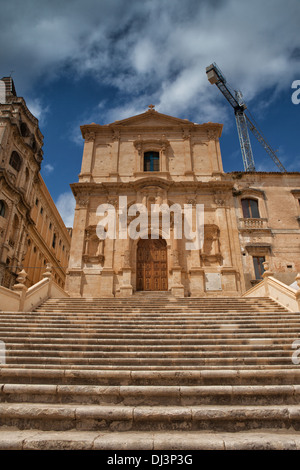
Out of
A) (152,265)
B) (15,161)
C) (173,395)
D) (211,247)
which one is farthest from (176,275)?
(15,161)

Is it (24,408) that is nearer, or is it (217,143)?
(24,408)

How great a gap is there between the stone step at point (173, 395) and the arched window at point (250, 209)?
1465 centimetres

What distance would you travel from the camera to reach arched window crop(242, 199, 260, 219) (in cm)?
1842

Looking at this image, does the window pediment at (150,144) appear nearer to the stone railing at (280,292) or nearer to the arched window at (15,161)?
the arched window at (15,161)

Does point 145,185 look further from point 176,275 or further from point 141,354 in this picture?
point 141,354

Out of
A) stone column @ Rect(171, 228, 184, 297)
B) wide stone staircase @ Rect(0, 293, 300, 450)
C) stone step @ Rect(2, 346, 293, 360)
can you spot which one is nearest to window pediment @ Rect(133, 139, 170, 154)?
stone column @ Rect(171, 228, 184, 297)

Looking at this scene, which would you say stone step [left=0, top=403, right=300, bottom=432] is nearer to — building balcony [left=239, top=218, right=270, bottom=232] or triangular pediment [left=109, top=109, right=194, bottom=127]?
building balcony [left=239, top=218, right=270, bottom=232]

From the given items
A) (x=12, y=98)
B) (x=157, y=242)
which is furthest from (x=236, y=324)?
(x=12, y=98)

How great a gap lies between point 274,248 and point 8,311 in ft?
48.1

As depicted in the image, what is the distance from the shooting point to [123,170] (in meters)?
20.2

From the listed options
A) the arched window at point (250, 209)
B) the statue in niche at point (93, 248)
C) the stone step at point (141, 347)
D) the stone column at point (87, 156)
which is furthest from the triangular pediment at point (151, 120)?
the stone step at point (141, 347)

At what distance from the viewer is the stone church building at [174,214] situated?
16562mm
